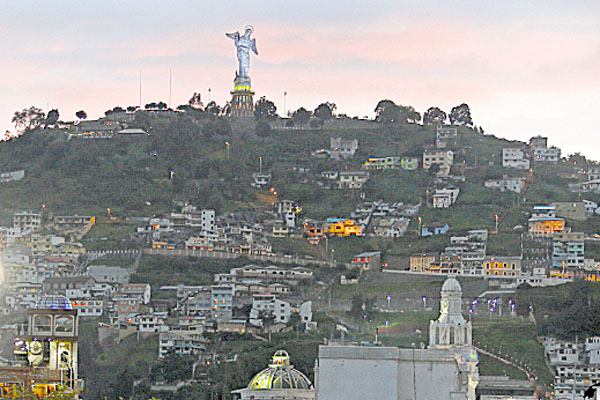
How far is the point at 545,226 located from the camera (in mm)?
107750

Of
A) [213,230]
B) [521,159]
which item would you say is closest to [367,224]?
[213,230]

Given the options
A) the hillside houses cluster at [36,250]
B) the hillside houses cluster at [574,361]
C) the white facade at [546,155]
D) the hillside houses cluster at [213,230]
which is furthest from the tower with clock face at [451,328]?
the white facade at [546,155]

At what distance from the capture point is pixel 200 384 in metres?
74.2

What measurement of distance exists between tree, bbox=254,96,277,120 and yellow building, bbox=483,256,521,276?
48.8 m

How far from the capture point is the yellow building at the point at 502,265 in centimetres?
9944

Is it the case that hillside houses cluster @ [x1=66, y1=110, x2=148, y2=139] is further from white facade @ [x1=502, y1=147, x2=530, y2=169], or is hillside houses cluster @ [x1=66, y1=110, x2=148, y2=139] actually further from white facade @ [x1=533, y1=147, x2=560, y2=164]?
white facade @ [x1=533, y1=147, x2=560, y2=164]

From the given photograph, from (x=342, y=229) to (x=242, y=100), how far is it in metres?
33.0

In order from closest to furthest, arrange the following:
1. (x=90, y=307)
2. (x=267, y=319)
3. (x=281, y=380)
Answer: (x=281, y=380)
(x=267, y=319)
(x=90, y=307)

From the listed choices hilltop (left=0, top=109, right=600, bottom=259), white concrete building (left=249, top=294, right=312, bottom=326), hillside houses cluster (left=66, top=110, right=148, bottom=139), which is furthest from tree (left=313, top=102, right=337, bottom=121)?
white concrete building (left=249, top=294, right=312, bottom=326)

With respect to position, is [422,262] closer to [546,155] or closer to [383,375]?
[546,155]

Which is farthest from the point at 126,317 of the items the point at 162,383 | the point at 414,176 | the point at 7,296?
the point at 414,176

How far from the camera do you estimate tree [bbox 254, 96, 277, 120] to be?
147125mm

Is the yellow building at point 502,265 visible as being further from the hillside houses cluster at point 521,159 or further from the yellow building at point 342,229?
the hillside houses cluster at point 521,159

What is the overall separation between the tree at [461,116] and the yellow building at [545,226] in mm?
37152
